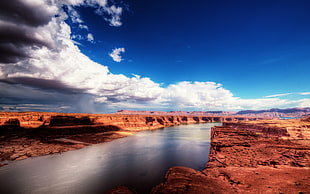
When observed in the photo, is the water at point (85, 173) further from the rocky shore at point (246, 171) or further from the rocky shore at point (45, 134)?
the rocky shore at point (45, 134)

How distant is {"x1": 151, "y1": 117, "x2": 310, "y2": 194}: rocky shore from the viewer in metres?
17.4

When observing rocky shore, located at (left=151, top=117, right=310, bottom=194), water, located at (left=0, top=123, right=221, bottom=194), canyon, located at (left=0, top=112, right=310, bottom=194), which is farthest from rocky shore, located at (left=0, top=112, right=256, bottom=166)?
rocky shore, located at (left=151, top=117, right=310, bottom=194)

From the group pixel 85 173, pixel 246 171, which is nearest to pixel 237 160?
pixel 246 171

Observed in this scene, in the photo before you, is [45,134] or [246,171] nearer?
[246,171]

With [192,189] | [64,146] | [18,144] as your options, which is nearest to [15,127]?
[18,144]

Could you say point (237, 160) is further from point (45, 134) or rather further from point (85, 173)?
point (45, 134)

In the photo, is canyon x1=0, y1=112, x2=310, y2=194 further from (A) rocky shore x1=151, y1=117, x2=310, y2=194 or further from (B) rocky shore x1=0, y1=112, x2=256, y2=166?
(B) rocky shore x1=0, y1=112, x2=256, y2=166

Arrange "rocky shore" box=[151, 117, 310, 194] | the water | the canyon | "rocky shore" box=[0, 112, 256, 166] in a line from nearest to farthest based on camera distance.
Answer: "rocky shore" box=[151, 117, 310, 194], the canyon, the water, "rocky shore" box=[0, 112, 256, 166]

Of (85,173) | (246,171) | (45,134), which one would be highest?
(45,134)

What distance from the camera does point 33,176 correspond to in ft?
82.1

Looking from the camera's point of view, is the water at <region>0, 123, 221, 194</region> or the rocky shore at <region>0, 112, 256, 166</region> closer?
the water at <region>0, 123, 221, 194</region>

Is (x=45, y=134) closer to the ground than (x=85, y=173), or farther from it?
farther from it

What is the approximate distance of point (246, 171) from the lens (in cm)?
2256

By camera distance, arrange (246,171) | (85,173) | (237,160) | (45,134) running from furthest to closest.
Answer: (45,134) < (237,160) < (85,173) < (246,171)
